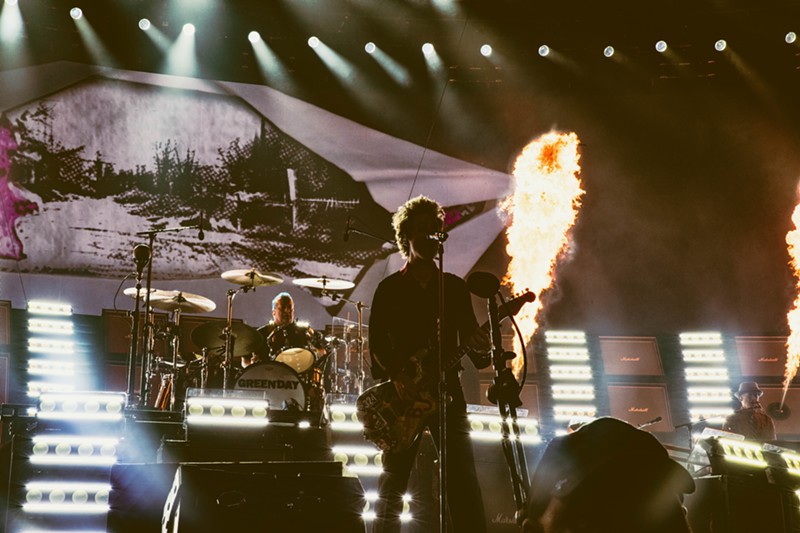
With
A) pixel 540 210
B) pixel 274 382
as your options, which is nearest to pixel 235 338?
pixel 274 382

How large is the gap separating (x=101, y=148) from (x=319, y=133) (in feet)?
9.02

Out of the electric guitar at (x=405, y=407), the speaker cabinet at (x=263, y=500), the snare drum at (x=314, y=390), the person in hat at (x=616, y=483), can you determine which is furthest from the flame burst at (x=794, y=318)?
the person in hat at (x=616, y=483)

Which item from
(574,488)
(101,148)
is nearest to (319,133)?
(101,148)

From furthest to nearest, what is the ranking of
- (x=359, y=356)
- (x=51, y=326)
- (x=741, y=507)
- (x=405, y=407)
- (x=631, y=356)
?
(x=631, y=356) < (x=51, y=326) < (x=359, y=356) < (x=741, y=507) < (x=405, y=407)

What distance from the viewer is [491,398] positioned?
2979 mm

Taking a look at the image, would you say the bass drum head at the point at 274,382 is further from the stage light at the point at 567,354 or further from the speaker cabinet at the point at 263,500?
the stage light at the point at 567,354

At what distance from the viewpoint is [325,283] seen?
8938 millimetres

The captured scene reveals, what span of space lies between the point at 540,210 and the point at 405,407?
7224mm

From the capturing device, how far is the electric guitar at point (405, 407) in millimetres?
3490

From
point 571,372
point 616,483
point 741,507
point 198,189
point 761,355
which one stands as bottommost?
point 741,507

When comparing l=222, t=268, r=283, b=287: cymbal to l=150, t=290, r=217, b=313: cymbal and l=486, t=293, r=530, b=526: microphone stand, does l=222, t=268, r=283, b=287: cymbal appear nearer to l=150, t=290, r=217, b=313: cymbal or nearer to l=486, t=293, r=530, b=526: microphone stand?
l=150, t=290, r=217, b=313: cymbal

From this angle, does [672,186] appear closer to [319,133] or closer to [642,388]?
[642,388]

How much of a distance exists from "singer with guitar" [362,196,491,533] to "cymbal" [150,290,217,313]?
477 centimetres

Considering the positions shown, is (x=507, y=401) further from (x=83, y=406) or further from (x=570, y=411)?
(x=570, y=411)
